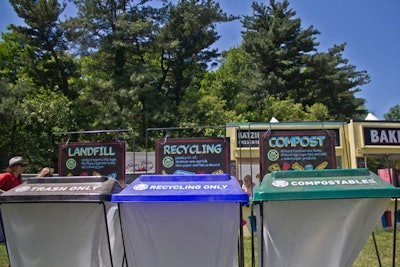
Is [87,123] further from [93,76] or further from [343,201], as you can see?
[343,201]

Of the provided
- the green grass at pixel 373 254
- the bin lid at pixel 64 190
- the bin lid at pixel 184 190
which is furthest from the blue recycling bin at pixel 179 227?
the green grass at pixel 373 254

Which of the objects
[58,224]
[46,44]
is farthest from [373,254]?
[46,44]

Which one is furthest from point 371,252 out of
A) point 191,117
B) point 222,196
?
point 191,117

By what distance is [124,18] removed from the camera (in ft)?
76.3

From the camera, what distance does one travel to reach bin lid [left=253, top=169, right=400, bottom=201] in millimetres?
3430

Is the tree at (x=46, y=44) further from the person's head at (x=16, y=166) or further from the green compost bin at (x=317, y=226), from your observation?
the green compost bin at (x=317, y=226)

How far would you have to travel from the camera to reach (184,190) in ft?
11.9

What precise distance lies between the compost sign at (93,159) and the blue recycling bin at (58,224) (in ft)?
13.9

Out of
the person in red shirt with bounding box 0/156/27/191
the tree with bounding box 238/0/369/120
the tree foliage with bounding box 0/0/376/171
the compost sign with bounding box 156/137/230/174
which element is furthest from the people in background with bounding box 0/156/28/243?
the tree with bounding box 238/0/369/120

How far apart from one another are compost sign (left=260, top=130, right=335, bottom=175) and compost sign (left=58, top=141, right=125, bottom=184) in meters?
2.90

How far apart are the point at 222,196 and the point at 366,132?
10145mm

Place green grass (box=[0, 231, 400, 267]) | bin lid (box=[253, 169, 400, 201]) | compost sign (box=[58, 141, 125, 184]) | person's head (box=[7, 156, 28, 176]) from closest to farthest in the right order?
bin lid (box=[253, 169, 400, 201])
person's head (box=[7, 156, 28, 176])
green grass (box=[0, 231, 400, 267])
compost sign (box=[58, 141, 125, 184])

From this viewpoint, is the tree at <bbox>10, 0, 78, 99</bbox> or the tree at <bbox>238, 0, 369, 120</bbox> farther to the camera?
the tree at <bbox>238, 0, 369, 120</bbox>

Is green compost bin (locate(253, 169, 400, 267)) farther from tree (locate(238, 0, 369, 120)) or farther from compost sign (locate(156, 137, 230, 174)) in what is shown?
tree (locate(238, 0, 369, 120))
